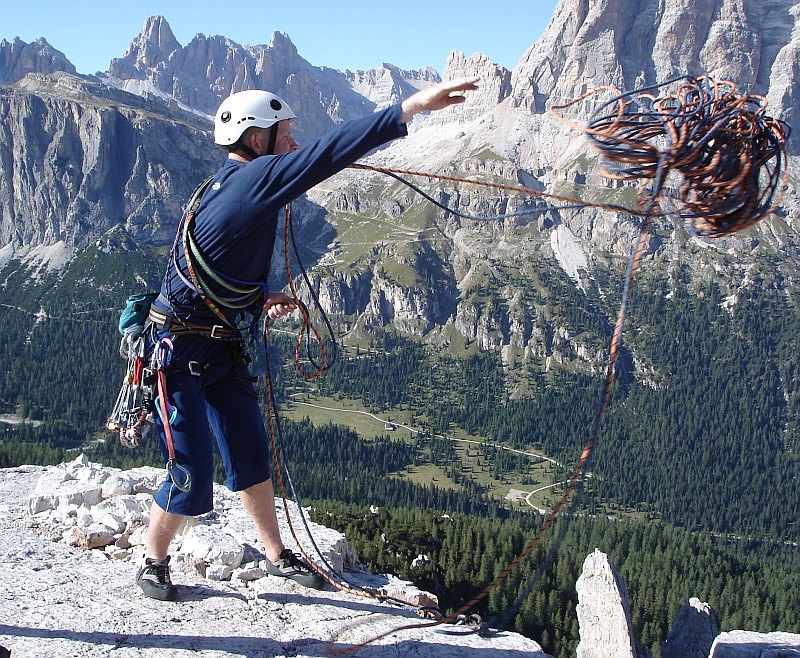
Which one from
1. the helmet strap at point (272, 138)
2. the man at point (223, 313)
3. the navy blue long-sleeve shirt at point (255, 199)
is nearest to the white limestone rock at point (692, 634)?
the man at point (223, 313)

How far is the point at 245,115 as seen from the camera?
6668 mm

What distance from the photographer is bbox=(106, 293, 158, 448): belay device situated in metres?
7.03

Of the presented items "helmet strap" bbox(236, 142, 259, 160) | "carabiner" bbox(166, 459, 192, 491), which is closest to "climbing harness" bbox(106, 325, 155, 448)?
"carabiner" bbox(166, 459, 192, 491)

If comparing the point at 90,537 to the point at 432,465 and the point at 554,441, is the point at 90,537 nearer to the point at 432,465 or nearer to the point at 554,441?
the point at 432,465

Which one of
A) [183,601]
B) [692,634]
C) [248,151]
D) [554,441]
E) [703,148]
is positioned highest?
[703,148]

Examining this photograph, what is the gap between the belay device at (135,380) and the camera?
703 cm

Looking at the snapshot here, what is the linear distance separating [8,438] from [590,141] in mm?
128098

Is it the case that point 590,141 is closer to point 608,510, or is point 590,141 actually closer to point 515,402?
point 608,510

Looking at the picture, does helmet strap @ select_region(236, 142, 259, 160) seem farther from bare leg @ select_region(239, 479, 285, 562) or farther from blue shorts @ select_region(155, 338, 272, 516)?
bare leg @ select_region(239, 479, 285, 562)

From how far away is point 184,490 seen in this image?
695 centimetres

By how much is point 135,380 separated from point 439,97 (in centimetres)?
395

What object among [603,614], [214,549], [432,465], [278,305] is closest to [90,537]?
[214,549]

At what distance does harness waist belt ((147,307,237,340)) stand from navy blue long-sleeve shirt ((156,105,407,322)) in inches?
3.4

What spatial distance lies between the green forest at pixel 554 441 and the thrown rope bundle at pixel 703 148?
2843 cm
